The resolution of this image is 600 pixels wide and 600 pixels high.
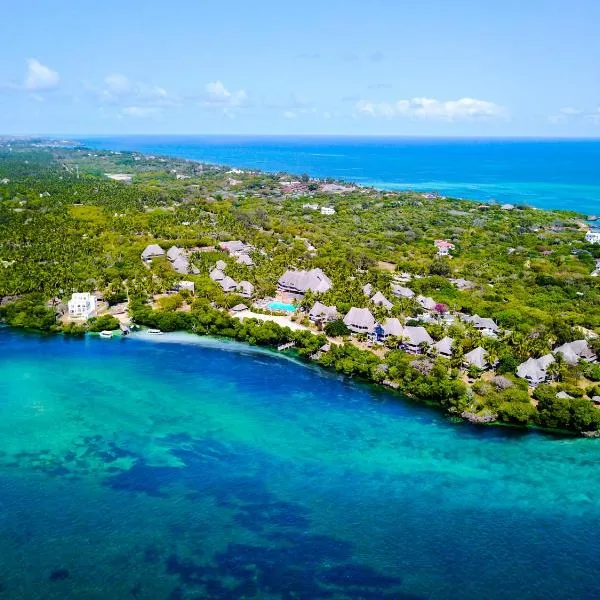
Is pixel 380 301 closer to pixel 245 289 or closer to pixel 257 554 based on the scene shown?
pixel 245 289

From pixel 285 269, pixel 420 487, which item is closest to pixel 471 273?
pixel 285 269

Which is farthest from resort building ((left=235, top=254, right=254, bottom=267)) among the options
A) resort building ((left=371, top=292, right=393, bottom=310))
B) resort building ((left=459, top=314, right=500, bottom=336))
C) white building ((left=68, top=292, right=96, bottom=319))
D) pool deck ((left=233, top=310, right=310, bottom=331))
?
resort building ((left=459, top=314, right=500, bottom=336))

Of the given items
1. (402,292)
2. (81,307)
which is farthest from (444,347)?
(81,307)

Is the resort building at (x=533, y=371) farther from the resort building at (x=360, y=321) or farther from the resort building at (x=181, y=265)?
the resort building at (x=181, y=265)

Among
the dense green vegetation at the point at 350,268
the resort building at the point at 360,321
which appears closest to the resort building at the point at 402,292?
the dense green vegetation at the point at 350,268

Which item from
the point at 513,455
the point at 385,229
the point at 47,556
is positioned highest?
the point at 385,229

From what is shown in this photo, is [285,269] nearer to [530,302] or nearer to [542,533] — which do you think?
[530,302]

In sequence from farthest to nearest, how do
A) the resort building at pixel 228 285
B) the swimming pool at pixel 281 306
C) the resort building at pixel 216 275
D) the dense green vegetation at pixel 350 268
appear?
the resort building at pixel 216 275 → the resort building at pixel 228 285 → the swimming pool at pixel 281 306 → the dense green vegetation at pixel 350 268
